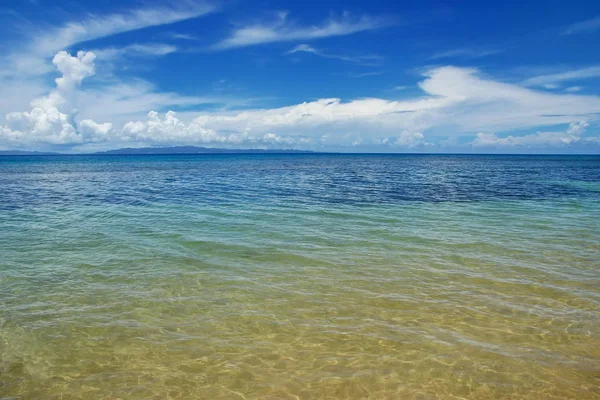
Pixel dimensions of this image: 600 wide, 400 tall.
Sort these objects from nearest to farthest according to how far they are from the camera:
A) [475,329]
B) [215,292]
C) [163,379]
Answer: [163,379]
[475,329]
[215,292]

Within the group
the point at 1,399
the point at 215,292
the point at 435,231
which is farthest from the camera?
the point at 435,231

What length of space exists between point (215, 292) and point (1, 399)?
480cm

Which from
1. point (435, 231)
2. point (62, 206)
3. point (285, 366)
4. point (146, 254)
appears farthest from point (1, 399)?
point (62, 206)

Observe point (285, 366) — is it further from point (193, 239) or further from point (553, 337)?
point (193, 239)

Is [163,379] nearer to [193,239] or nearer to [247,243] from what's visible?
[247,243]

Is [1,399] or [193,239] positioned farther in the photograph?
[193,239]

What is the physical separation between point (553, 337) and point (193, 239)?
1262cm

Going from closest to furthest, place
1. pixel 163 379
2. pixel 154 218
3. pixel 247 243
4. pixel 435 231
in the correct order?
pixel 163 379
pixel 247 243
pixel 435 231
pixel 154 218

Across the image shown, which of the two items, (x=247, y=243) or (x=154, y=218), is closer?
(x=247, y=243)

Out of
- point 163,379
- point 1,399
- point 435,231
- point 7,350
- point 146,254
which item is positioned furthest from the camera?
point 435,231

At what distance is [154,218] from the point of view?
20.9 metres

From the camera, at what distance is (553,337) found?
24.7 ft

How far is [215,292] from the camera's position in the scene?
9914 mm

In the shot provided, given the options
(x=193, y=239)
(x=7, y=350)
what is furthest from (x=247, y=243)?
(x=7, y=350)
